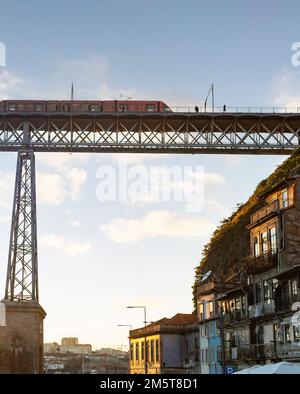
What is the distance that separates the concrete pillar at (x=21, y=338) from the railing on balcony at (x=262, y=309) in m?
16.6

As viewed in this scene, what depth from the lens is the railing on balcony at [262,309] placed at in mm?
49316

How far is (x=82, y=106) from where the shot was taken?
6775 cm

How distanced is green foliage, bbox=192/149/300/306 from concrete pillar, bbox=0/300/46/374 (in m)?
22.1

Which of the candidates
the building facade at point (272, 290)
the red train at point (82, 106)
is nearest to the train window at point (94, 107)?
the red train at point (82, 106)

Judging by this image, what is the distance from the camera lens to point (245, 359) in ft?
171

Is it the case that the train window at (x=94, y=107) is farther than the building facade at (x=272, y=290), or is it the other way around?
the train window at (x=94, y=107)

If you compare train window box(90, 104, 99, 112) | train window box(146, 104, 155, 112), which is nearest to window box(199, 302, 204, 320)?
train window box(146, 104, 155, 112)

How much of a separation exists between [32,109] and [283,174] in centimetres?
2690

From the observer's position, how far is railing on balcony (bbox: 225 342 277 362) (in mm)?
48219

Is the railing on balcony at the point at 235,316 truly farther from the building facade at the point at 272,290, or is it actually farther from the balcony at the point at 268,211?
the balcony at the point at 268,211

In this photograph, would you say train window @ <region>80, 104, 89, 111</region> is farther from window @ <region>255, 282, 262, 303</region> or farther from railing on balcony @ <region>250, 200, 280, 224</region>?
window @ <region>255, 282, 262, 303</region>

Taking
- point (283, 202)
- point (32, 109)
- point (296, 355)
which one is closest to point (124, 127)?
point (32, 109)

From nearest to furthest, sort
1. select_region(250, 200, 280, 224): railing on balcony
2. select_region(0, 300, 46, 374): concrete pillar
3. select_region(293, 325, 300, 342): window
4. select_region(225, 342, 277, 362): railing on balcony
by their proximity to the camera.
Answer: select_region(293, 325, 300, 342): window
select_region(225, 342, 277, 362): railing on balcony
select_region(250, 200, 280, 224): railing on balcony
select_region(0, 300, 46, 374): concrete pillar

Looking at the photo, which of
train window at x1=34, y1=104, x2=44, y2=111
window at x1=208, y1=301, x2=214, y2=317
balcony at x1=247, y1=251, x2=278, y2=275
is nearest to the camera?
balcony at x1=247, y1=251, x2=278, y2=275
